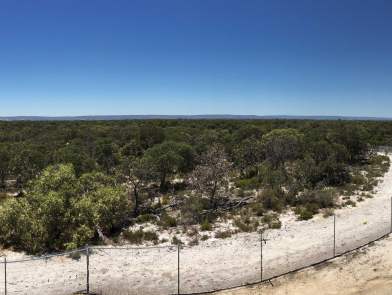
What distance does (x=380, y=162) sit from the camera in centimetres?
3731

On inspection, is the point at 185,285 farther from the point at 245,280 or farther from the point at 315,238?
the point at 315,238

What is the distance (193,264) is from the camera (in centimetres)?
1321

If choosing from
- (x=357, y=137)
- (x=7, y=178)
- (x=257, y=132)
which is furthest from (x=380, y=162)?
(x=7, y=178)

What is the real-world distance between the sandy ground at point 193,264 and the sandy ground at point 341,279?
0.41 meters

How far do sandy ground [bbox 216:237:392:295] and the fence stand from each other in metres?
0.45

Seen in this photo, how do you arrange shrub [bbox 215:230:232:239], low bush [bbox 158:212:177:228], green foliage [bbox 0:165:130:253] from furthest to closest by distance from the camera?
low bush [bbox 158:212:177:228]
shrub [bbox 215:230:232:239]
green foliage [bbox 0:165:130:253]

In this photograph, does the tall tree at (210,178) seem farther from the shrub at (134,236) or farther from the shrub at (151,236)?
the shrub at (134,236)

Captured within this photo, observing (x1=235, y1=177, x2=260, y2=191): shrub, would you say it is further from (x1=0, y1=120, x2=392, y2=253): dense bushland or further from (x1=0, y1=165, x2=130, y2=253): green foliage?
(x1=0, y1=165, x2=130, y2=253): green foliage

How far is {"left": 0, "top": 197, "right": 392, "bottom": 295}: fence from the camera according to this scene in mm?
11570

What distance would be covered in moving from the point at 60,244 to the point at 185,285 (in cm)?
618

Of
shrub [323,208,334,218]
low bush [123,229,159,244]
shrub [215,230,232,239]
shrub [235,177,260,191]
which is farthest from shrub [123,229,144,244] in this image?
shrub [235,177,260,191]

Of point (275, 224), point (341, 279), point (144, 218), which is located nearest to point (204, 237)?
point (275, 224)

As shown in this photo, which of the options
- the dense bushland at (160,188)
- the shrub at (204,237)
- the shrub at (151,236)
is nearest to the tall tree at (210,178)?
the dense bushland at (160,188)

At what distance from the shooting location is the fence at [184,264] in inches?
456
